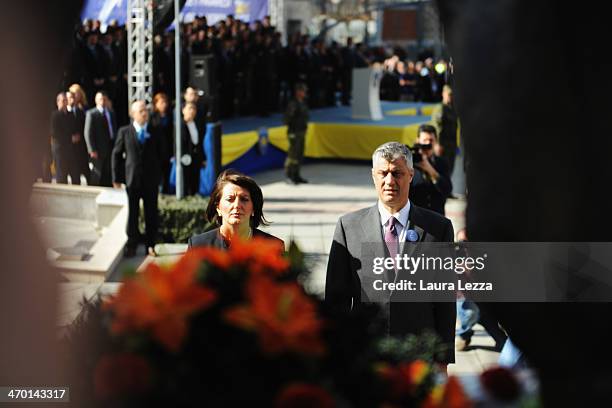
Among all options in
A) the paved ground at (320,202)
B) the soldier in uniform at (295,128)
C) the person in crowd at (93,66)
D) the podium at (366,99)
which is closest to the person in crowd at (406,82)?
the podium at (366,99)

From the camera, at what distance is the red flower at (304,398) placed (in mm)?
1423

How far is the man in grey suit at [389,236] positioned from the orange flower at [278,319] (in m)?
2.44

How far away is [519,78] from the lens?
53.4 inches

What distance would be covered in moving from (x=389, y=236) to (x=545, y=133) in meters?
3.42

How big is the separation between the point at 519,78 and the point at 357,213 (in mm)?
3478

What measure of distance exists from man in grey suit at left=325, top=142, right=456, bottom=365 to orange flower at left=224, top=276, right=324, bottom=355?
244 cm

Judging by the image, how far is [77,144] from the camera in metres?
15.4

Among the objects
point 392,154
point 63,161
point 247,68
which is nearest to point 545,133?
point 392,154

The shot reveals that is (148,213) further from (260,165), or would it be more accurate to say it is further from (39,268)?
(39,268)

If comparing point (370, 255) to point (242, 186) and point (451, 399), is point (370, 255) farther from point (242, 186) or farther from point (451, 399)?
point (451, 399)

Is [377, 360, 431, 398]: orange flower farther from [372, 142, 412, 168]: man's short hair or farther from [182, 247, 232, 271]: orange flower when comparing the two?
[372, 142, 412, 168]: man's short hair

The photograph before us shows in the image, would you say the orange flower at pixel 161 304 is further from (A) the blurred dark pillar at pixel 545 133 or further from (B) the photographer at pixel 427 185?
(B) the photographer at pixel 427 185

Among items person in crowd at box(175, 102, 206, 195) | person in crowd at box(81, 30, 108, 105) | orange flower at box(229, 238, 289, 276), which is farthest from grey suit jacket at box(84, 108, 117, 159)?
orange flower at box(229, 238, 289, 276)

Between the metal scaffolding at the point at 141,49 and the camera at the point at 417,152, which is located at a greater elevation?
the metal scaffolding at the point at 141,49
